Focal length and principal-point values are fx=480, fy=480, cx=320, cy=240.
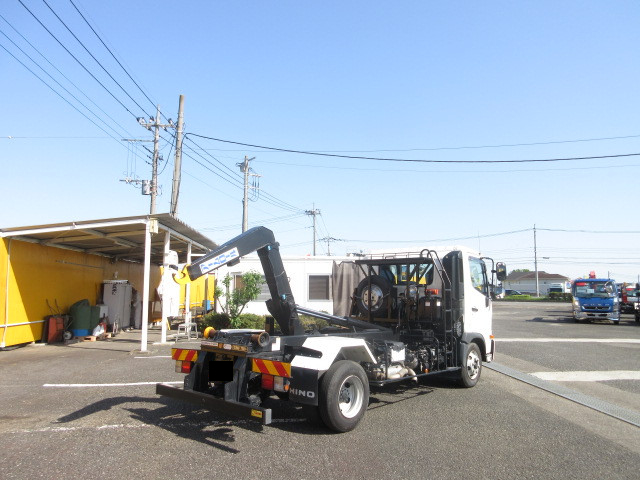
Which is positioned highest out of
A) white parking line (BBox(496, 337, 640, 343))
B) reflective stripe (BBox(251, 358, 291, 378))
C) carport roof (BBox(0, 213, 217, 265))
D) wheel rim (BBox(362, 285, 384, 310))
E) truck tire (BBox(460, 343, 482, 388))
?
carport roof (BBox(0, 213, 217, 265))

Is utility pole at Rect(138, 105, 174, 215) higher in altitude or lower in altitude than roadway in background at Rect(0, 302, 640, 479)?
higher

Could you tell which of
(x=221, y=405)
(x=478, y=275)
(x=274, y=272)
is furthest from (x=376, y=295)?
(x=221, y=405)

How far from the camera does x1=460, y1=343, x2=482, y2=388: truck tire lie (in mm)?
8180

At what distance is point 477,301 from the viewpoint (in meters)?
8.85

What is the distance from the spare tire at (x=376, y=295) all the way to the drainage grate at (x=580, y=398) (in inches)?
128

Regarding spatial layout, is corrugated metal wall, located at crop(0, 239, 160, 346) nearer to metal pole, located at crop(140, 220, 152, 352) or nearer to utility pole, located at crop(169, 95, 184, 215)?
metal pole, located at crop(140, 220, 152, 352)

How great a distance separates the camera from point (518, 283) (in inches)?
4532

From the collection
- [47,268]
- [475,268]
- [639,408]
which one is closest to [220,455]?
[475,268]

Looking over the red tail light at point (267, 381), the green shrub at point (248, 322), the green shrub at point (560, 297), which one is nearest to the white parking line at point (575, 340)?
the green shrub at point (248, 322)

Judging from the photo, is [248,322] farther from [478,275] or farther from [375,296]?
[478,275]

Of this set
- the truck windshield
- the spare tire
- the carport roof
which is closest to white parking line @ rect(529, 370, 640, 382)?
the spare tire

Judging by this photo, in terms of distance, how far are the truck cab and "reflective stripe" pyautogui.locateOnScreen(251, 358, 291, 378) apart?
24211 mm

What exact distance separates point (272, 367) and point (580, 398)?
220 inches

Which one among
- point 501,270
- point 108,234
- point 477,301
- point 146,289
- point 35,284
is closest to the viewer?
point 477,301
